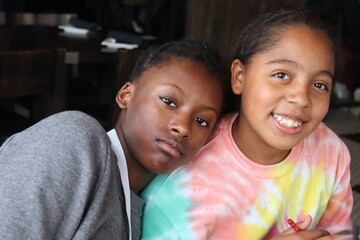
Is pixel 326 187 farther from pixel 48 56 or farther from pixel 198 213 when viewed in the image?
pixel 48 56

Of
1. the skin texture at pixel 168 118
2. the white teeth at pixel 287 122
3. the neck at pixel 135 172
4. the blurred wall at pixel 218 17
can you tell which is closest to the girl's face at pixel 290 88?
the white teeth at pixel 287 122

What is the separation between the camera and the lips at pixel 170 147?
3.73ft

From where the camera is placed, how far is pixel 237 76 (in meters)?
1.28

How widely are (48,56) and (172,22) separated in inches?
156

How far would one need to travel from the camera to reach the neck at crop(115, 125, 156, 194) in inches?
45.8

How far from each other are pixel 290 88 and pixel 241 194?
0.27 m

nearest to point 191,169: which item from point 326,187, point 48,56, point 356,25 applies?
point 326,187

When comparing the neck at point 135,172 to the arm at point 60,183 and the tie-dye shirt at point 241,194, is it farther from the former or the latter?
the arm at point 60,183

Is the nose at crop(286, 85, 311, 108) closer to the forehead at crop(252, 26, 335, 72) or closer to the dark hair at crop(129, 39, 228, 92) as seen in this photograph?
the forehead at crop(252, 26, 335, 72)

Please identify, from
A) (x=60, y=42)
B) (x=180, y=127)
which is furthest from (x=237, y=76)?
(x=60, y=42)

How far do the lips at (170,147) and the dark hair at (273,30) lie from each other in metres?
0.28

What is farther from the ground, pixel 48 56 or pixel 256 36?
pixel 256 36

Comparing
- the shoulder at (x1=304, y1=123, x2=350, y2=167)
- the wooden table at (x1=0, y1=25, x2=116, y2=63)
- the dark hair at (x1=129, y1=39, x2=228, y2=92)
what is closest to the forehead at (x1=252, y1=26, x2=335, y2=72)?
the dark hair at (x1=129, y1=39, x2=228, y2=92)

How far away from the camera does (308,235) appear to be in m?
1.13
